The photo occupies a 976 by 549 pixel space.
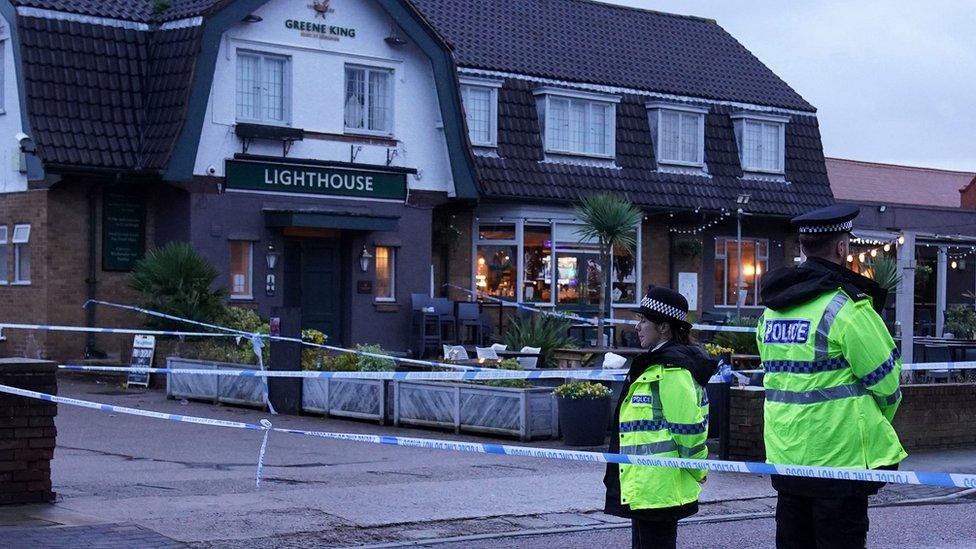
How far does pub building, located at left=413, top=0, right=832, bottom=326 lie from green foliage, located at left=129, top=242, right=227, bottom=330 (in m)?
6.95

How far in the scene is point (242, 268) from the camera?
25.2 meters

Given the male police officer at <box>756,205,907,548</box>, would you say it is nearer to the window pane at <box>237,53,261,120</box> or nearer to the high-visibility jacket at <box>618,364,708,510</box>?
the high-visibility jacket at <box>618,364,708,510</box>

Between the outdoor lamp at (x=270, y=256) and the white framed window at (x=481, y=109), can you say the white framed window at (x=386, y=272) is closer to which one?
the outdoor lamp at (x=270, y=256)

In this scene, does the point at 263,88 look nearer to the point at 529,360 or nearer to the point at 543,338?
the point at 543,338

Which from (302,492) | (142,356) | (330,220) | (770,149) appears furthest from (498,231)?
(302,492)

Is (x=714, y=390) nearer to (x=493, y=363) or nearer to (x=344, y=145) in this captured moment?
(x=493, y=363)

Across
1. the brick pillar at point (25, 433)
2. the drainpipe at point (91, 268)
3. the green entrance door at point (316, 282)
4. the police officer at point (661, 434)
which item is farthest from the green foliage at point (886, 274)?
the police officer at point (661, 434)

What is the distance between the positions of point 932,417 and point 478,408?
5.16 meters

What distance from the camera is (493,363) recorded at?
1852 centimetres

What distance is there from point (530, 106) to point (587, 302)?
14.6 feet

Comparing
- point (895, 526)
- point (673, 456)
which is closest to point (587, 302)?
point (895, 526)

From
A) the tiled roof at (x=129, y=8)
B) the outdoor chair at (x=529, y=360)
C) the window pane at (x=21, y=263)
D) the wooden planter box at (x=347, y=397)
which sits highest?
the tiled roof at (x=129, y=8)

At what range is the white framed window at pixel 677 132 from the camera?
31.3 meters

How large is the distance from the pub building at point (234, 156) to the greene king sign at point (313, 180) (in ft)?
0.10
